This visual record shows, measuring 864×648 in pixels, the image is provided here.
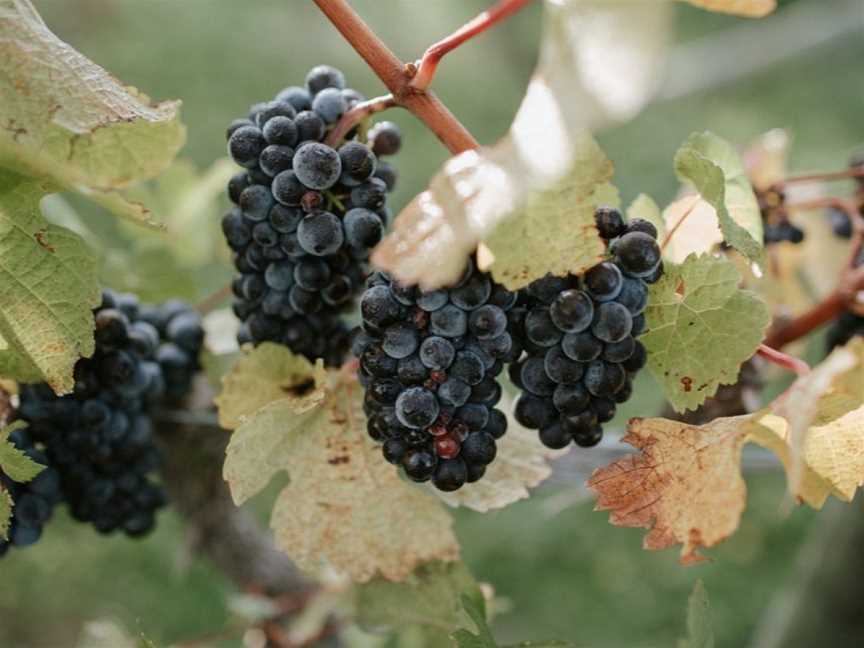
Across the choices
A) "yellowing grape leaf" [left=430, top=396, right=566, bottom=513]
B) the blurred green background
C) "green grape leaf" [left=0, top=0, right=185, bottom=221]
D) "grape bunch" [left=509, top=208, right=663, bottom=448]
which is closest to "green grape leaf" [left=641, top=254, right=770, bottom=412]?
"grape bunch" [left=509, top=208, right=663, bottom=448]

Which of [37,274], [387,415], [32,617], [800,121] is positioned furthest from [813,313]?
[800,121]

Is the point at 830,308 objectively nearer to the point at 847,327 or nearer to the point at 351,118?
the point at 847,327

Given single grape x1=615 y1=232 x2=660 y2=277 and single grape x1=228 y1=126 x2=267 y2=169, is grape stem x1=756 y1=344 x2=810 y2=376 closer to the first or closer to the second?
single grape x1=615 y1=232 x2=660 y2=277

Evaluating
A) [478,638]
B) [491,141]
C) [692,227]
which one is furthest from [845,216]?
[491,141]

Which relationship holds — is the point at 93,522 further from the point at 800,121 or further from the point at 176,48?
the point at 800,121

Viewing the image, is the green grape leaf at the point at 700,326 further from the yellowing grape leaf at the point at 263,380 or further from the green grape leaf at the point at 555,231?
the yellowing grape leaf at the point at 263,380
